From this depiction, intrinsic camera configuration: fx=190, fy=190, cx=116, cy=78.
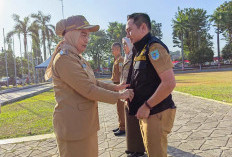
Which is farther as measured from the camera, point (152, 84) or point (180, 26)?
point (180, 26)

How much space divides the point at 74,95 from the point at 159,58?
0.85 metres

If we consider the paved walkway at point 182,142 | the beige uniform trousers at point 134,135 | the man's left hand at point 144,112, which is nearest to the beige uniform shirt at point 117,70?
the paved walkway at point 182,142

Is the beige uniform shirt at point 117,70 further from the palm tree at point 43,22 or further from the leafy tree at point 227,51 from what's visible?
the leafy tree at point 227,51

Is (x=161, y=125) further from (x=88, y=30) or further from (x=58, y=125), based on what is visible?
(x=88, y=30)

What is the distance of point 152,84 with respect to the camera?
6.21 ft

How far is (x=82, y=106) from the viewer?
176 centimetres

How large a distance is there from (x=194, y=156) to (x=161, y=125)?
6.01 ft

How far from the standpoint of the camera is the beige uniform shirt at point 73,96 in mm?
1688

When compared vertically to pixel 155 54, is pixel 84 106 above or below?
below

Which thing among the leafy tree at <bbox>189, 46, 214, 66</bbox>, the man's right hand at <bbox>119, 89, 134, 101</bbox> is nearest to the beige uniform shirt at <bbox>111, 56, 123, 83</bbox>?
the man's right hand at <bbox>119, 89, 134, 101</bbox>

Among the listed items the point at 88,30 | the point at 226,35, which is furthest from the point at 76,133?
the point at 226,35

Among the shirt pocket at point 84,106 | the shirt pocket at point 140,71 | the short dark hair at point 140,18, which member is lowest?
the shirt pocket at point 84,106

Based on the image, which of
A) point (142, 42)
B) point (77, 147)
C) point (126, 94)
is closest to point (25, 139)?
point (77, 147)

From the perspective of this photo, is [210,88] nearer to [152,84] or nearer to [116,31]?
[152,84]
